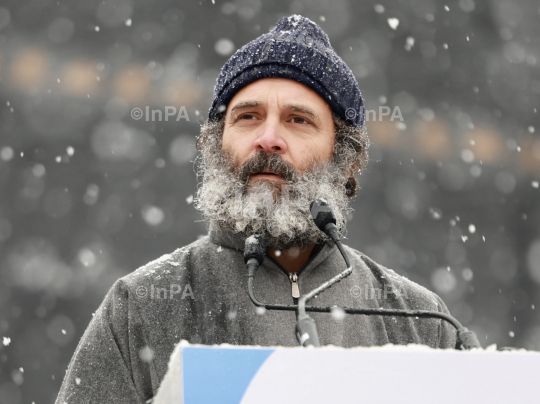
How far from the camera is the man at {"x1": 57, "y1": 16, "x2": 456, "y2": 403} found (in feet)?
8.80

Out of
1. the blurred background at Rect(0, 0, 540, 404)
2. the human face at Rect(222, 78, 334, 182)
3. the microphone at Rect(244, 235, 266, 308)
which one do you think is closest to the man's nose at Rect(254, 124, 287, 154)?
the human face at Rect(222, 78, 334, 182)

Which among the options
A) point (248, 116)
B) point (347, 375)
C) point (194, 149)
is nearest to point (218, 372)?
point (347, 375)

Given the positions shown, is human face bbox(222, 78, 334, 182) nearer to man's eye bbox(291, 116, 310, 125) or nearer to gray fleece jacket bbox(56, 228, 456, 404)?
man's eye bbox(291, 116, 310, 125)

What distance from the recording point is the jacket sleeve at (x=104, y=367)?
8.35ft

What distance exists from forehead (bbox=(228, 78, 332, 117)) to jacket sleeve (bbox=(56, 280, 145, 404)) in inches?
41.7

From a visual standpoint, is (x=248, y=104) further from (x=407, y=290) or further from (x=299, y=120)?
(x=407, y=290)

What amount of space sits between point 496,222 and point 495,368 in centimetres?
588

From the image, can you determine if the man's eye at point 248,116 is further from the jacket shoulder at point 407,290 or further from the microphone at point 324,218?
the microphone at point 324,218

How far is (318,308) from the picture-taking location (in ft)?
6.15

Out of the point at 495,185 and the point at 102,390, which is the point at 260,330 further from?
the point at 495,185

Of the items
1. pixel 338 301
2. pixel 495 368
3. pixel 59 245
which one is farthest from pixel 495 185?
pixel 495 368

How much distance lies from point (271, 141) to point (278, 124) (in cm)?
14

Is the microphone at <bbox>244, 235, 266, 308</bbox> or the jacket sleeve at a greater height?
the microphone at <bbox>244, 235, 266, 308</bbox>

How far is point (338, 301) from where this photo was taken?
294 centimetres
